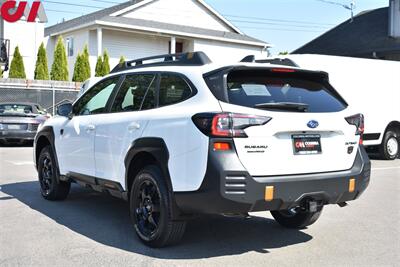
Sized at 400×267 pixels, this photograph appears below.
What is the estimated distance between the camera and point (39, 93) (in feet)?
74.9

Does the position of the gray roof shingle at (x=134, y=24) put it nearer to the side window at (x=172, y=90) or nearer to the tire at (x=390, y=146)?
the tire at (x=390, y=146)

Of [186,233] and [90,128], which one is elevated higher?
[90,128]

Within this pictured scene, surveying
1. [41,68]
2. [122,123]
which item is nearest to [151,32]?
[41,68]

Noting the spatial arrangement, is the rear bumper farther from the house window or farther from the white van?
the house window

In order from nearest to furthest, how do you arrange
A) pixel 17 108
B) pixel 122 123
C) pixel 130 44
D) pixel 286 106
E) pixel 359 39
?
pixel 286 106
pixel 122 123
pixel 17 108
pixel 359 39
pixel 130 44

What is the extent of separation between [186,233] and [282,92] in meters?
1.84

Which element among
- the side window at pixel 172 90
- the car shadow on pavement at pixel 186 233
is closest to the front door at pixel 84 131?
the car shadow on pavement at pixel 186 233

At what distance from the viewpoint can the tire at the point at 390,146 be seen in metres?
13.8

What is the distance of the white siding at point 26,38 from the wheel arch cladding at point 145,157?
27106mm

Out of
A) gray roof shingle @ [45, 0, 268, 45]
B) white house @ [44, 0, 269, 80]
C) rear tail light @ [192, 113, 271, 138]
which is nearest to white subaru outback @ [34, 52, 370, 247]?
rear tail light @ [192, 113, 271, 138]

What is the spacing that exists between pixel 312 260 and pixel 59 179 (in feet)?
12.3

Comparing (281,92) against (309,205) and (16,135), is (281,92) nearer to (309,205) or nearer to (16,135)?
(309,205)

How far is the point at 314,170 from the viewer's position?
4758 mm

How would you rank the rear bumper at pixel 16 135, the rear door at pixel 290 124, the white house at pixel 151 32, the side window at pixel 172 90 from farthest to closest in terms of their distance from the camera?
the white house at pixel 151 32 → the rear bumper at pixel 16 135 → the side window at pixel 172 90 → the rear door at pixel 290 124
